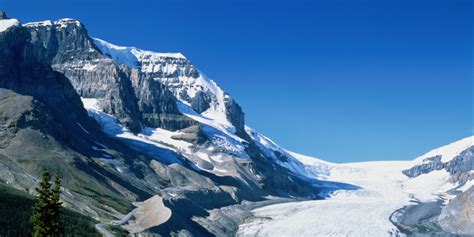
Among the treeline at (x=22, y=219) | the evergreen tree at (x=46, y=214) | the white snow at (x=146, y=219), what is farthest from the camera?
the white snow at (x=146, y=219)

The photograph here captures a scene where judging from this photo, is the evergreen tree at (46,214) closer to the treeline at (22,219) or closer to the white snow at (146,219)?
the treeline at (22,219)

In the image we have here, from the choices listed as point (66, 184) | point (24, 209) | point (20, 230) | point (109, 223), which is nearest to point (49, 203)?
point (20, 230)

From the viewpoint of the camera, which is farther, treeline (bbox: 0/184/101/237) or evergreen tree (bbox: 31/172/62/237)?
treeline (bbox: 0/184/101/237)

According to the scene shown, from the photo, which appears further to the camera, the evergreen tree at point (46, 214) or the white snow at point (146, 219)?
the white snow at point (146, 219)

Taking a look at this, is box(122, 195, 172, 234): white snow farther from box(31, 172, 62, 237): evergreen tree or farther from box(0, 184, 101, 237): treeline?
box(31, 172, 62, 237): evergreen tree

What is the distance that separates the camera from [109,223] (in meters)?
146

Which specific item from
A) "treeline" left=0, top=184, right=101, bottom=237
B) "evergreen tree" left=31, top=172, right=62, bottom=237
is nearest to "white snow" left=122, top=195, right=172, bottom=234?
"treeline" left=0, top=184, right=101, bottom=237

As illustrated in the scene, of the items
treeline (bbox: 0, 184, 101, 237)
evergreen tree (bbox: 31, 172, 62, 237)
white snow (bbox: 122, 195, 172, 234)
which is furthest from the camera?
white snow (bbox: 122, 195, 172, 234)

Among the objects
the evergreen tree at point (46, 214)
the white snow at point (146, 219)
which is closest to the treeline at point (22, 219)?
the white snow at point (146, 219)

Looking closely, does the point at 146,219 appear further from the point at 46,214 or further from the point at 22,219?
the point at 46,214

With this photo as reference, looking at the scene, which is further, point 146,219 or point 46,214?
point 146,219

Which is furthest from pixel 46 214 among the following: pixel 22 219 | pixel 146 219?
pixel 146 219

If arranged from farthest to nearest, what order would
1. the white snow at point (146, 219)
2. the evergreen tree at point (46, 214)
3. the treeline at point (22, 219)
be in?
the white snow at point (146, 219)
the treeline at point (22, 219)
the evergreen tree at point (46, 214)

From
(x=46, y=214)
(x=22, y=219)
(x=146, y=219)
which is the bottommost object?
(x=22, y=219)
